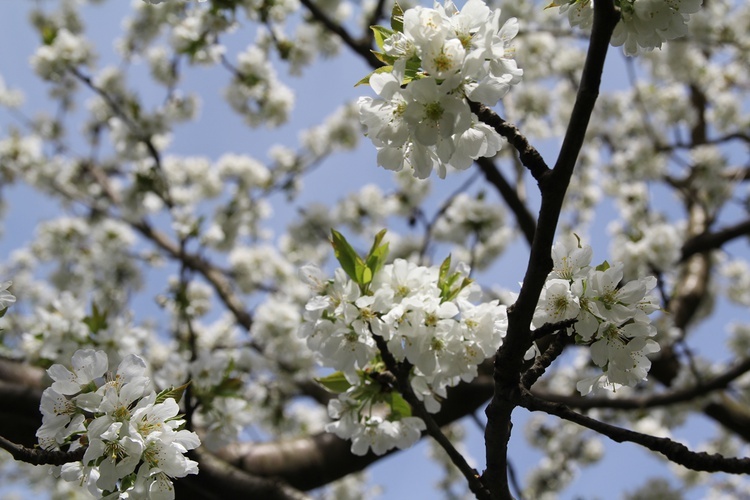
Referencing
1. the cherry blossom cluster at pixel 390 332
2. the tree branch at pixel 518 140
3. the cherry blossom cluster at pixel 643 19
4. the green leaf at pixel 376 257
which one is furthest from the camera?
the green leaf at pixel 376 257

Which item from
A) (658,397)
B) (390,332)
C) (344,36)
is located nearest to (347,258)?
(390,332)

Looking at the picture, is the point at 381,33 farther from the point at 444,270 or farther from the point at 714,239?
the point at 714,239

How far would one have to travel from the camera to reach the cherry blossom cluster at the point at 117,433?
123 centimetres

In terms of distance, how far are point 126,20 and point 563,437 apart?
697 cm


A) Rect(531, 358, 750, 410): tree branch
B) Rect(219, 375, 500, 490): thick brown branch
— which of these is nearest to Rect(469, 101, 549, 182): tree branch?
Rect(219, 375, 500, 490): thick brown branch

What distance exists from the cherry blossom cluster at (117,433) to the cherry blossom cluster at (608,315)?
33.9 inches

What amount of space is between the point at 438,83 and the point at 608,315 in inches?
24.0

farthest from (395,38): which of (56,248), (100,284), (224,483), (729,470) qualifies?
(56,248)

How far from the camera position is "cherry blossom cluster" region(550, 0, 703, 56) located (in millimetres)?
1217

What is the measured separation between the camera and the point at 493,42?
1.17 metres

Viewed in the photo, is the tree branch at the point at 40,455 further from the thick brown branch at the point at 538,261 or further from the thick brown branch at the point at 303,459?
the thick brown branch at the point at 303,459

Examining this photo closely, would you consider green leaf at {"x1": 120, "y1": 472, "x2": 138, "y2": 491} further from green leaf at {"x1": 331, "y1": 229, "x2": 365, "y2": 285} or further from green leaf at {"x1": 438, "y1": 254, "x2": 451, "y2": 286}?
green leaf at {"x1": 438, "y1": 254, "x2": 451, "y2": 286}

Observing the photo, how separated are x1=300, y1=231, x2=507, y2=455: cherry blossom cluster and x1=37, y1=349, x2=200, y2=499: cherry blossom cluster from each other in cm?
43

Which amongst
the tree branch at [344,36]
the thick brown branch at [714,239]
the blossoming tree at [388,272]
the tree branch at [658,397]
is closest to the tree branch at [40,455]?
the blossoming tree at [388,272]
